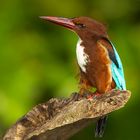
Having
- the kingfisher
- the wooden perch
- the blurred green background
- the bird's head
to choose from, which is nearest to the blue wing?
the kingfisher

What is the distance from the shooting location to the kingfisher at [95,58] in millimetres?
2020

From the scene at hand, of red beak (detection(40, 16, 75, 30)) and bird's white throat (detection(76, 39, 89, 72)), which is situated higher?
red beak (detection(40, 16, 75, 30))

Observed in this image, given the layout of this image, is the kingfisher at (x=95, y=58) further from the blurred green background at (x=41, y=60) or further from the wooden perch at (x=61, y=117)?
the wooden perch at (x=61, y=117)

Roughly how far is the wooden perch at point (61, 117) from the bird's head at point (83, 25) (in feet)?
1.72

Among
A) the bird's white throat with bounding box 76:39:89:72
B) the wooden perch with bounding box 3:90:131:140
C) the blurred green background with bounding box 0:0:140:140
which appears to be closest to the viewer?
the wooden perch with bounding box 3:90:131:140

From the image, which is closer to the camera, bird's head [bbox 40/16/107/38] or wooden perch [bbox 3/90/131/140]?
wooden perch [bbox 3/90/131/140]

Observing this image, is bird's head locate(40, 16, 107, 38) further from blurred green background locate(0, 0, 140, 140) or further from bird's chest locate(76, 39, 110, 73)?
blurred green background locate(0, 0, 140, 140)

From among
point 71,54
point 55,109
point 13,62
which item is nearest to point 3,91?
point 13,62

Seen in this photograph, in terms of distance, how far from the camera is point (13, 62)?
2441 millimetres

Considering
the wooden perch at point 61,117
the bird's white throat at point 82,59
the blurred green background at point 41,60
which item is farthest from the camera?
the blurred green background at point 41,60

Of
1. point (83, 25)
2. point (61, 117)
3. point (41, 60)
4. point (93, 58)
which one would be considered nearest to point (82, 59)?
point (93, 58)

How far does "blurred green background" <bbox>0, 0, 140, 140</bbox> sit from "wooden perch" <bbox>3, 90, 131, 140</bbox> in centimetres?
78

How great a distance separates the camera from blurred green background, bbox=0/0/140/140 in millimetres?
2387

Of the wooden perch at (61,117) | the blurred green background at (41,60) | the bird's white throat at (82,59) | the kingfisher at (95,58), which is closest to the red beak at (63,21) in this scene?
the kingfisher at (95,58)
